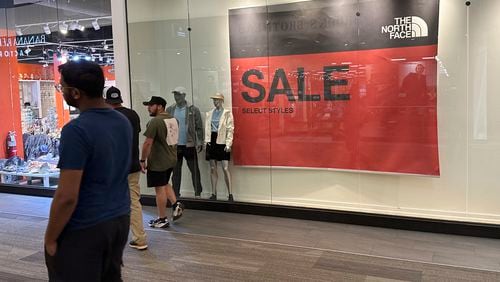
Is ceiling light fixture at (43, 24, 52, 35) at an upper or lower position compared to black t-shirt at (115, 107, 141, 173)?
upper

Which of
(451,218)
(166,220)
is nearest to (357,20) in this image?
(451,218)

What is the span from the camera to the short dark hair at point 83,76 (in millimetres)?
2145

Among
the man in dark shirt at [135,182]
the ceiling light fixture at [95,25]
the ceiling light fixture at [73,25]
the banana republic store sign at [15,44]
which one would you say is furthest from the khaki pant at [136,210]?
the banana republic store sign at [15,44]

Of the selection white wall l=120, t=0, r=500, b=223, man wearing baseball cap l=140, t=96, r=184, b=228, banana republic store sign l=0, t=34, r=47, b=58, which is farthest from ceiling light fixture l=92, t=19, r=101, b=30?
man wearing baseball cap l=140, t=96, r=184, b=228

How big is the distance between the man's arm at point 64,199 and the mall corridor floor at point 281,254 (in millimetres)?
2038

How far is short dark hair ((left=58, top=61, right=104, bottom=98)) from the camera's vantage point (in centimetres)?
214

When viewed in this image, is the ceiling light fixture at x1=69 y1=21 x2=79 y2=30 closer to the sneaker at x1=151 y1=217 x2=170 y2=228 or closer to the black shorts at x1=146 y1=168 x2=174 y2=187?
the black shorts at x1=146 y1=168 x2=174 y2=187

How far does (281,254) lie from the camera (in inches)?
177

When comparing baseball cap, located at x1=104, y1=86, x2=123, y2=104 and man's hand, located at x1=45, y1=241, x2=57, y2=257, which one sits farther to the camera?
baseball cap, located at x1=104, y1=86, x2=123, y2=104

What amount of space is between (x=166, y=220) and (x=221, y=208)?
1000 millimetres

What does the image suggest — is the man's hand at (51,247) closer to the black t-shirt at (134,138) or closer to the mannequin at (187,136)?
the black t-shirt at (134,138)

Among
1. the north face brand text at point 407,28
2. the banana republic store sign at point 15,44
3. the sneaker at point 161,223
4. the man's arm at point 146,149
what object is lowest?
the sneaker at point 161,223

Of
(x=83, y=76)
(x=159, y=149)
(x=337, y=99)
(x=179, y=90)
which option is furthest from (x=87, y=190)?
(x=179, y=90)

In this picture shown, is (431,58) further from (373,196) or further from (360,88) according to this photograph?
(373,196)
